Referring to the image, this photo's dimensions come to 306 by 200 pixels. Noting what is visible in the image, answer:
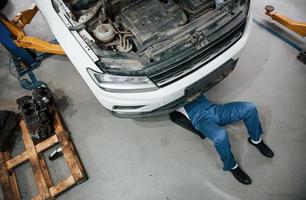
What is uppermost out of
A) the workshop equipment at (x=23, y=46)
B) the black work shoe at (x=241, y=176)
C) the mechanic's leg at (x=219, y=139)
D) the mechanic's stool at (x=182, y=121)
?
the workshop equipment at (x=23, y=46)

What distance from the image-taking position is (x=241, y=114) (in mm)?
2281

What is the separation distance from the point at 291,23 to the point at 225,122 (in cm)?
174

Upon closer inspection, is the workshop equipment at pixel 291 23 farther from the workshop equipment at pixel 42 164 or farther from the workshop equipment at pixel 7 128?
the workshop equipment at pixel 7 128

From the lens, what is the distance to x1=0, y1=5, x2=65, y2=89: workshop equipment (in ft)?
10.1

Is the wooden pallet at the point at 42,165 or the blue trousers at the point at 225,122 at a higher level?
the blue trousers at the point at 225,122

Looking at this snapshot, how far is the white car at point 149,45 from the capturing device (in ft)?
6.74

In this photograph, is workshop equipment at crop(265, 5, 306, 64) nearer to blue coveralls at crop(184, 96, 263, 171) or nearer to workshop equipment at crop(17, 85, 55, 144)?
blue coveralls at crop(184, 96, 263, 171)

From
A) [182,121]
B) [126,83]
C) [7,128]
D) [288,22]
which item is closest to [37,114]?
[7,128]

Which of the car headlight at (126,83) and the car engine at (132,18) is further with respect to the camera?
the car engine at (132,18)

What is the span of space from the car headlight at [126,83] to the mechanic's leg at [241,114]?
2.29 feet

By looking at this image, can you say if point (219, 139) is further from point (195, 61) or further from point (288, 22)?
point (288, 22)

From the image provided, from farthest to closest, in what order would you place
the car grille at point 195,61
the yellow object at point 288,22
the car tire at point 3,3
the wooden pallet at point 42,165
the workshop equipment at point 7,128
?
the car tire at point 3,3 → the yellow object at point 288,22 → the workshop equipment at point 7,128 → the wooden pallet at point 42,165 → the car grille at point 195,61

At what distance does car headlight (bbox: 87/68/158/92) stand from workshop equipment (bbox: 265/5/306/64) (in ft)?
6.87

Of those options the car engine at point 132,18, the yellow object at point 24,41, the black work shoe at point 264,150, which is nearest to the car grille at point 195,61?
the car engine at point 132,18
